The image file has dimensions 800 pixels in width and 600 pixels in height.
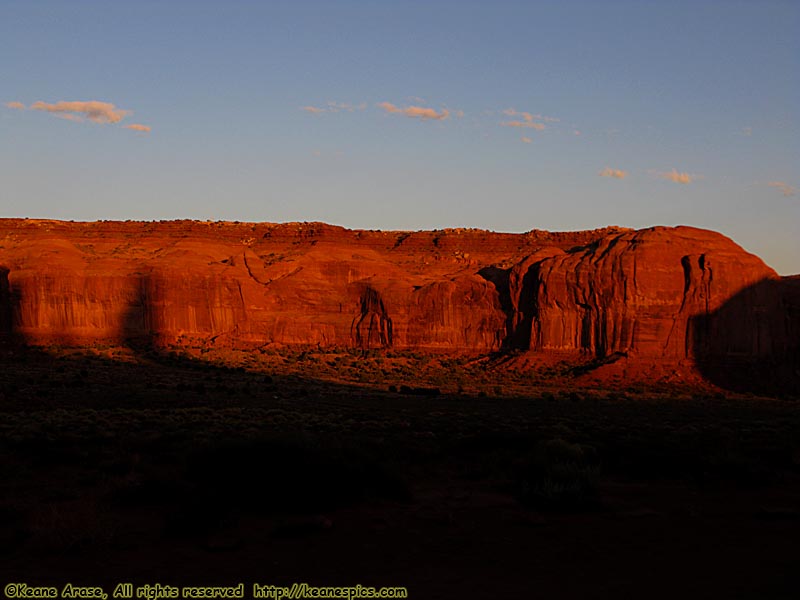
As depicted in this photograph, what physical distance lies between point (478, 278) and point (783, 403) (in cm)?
2719

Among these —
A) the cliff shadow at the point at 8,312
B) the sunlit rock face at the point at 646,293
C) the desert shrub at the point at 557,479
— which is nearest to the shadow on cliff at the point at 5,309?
the cliff shadow at the point at 8,312

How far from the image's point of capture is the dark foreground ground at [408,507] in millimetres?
8633

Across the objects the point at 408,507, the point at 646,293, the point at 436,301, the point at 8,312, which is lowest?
the point at 408,507

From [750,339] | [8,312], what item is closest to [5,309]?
[8,312]

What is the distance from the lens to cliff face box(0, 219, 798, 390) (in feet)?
171

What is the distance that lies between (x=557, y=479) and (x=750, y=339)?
4295 centimetres

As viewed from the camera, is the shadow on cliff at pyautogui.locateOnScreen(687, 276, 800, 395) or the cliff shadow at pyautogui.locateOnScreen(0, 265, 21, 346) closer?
the shadow on cliff at pyautogui.locateOnScreen(687, 276, 800, 395)

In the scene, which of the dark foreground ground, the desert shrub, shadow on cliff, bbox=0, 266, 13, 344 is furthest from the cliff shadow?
the desert shrub

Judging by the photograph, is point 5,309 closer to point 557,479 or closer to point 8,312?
point 8,312

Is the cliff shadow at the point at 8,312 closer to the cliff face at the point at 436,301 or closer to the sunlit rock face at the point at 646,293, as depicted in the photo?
the cliff face at the point at 436,301

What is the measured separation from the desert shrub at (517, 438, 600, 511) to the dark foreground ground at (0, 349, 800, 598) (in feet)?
0.13

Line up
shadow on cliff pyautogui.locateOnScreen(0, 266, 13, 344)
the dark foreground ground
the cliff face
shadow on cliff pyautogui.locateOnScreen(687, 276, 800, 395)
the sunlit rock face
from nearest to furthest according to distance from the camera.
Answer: the dark foreground ground
shadow on cliff pyautogui.locateOnScreen(687, 276, 800, 395)
the sunlit rock face
the cliff face
shadow on cliff pyautogui.locateOnScreen(0, 266, 13, 344)

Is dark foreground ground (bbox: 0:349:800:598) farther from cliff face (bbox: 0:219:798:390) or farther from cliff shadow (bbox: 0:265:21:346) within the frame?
cliff shadow (bbox: 0:265:21:346)

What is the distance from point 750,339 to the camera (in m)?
50.8
